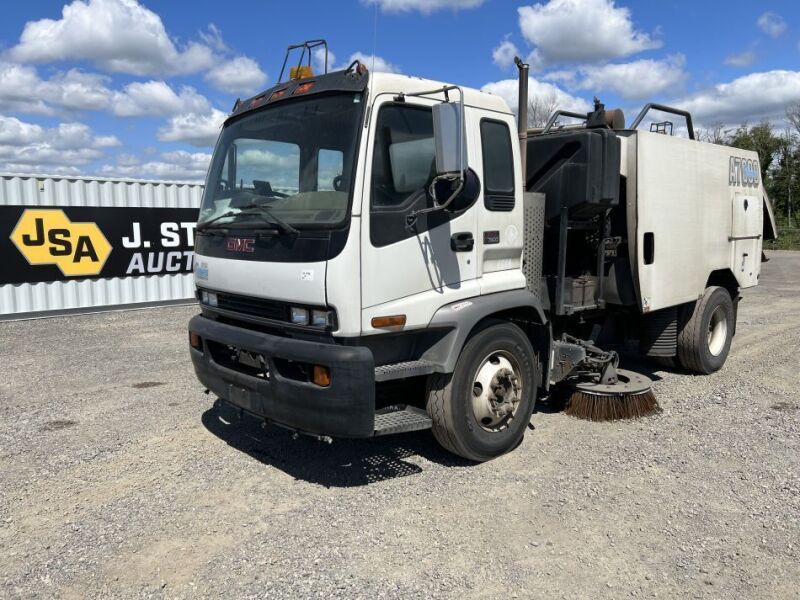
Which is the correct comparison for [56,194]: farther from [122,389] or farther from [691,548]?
[691,548]

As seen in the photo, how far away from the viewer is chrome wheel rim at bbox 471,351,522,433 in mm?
4316

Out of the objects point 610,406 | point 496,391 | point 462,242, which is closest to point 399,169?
point 462,242

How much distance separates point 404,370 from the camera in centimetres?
387

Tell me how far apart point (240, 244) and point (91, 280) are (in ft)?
31.2

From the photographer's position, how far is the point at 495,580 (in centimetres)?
309

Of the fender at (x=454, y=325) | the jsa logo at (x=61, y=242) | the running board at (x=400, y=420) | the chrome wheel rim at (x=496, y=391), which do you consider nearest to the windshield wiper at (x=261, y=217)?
the fender at (x=454, y=325)

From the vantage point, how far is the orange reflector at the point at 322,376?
358cm

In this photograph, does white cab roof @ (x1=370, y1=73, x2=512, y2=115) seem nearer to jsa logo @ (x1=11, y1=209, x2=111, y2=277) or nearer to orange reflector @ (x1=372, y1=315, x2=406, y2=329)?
orange reflector @ (x1=372, y1=315, x2=406, y2=329)

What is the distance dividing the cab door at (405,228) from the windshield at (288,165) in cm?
17

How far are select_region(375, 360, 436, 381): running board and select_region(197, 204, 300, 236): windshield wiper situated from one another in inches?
38.1

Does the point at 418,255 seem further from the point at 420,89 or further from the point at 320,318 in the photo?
the point at 420,89

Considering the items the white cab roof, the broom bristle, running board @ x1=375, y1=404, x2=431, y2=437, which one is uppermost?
the white cab roof

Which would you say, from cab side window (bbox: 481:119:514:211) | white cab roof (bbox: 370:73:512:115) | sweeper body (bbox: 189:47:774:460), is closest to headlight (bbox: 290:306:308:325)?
sweeper body (bbox: 189:47:774:460)

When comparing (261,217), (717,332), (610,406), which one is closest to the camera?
(261,217)
